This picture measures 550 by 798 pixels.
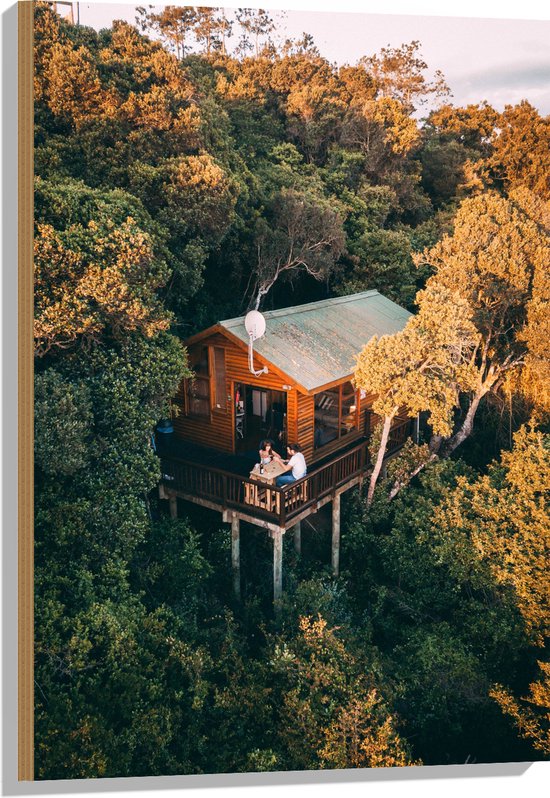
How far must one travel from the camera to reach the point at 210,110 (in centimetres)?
1350

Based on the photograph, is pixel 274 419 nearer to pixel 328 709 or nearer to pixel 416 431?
pixel 416 431

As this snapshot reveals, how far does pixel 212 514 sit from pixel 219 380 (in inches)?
113

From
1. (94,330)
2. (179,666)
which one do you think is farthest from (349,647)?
(94,330)

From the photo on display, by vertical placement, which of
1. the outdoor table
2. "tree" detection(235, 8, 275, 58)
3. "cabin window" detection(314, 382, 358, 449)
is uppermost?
"tree" detection(235, 8, 275, 58)

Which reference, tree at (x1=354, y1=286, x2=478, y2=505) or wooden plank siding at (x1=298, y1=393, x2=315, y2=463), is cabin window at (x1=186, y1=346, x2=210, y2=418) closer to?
wooden plank siding at (x1=298, y1=393, x2=315, y2=463)

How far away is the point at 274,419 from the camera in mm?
12023

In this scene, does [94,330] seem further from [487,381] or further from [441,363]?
[487,381]

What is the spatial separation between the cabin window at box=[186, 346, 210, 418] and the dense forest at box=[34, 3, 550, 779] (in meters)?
1.33

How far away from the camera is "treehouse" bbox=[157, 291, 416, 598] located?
32.2 ft

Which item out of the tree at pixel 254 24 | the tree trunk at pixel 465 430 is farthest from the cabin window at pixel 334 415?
the tree at pixel 254 24

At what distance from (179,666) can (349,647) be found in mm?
2820

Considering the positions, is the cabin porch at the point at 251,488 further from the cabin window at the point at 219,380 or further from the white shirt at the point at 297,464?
the cabin window at the point at 219,380

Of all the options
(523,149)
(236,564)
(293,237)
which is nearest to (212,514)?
(236,564)

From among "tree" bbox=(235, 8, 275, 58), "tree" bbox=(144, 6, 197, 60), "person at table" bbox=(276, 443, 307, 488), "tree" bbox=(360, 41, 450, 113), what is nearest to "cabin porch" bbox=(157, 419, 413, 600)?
"person at table" bbox=(276, 443, 307, 488)
